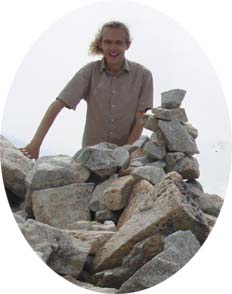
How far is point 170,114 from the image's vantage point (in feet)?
6.97

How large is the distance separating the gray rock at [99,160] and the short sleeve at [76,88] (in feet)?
0.61

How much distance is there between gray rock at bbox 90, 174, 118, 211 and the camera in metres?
2.04

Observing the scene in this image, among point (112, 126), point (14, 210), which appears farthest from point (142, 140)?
point (14, 210)

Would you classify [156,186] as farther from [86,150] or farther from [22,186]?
[22,186]

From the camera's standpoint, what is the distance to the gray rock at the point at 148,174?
2.03 meters

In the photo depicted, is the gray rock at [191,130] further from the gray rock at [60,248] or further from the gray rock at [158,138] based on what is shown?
the gray rock at [60,248]

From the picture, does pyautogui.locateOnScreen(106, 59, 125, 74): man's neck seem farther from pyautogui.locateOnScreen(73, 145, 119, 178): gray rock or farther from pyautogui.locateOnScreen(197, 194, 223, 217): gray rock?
pyautogui.locateOnScreen(197, 194, 223, 217): gray rock

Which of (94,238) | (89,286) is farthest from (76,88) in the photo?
(89,286)

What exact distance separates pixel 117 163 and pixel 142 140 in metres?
0.14

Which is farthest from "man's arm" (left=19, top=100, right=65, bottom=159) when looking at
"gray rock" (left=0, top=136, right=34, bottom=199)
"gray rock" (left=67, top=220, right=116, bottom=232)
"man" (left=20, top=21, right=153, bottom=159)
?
"gray rock" (left=67, top=220, right=116, bottom=232)

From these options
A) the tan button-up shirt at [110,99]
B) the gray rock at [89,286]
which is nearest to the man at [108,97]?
the tan button-up shirt at [110,99]

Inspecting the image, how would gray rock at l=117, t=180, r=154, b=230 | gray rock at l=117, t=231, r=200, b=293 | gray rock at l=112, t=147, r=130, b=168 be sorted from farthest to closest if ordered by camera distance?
gray rock at l=112, t=147, r=130, b=168
gray rock at l=117, t=180, r=154, b=230
gray rock at l=117, t=231, r=200, b=293

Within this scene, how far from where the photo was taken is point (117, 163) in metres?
2.08

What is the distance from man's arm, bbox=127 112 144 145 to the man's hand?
34 cm
